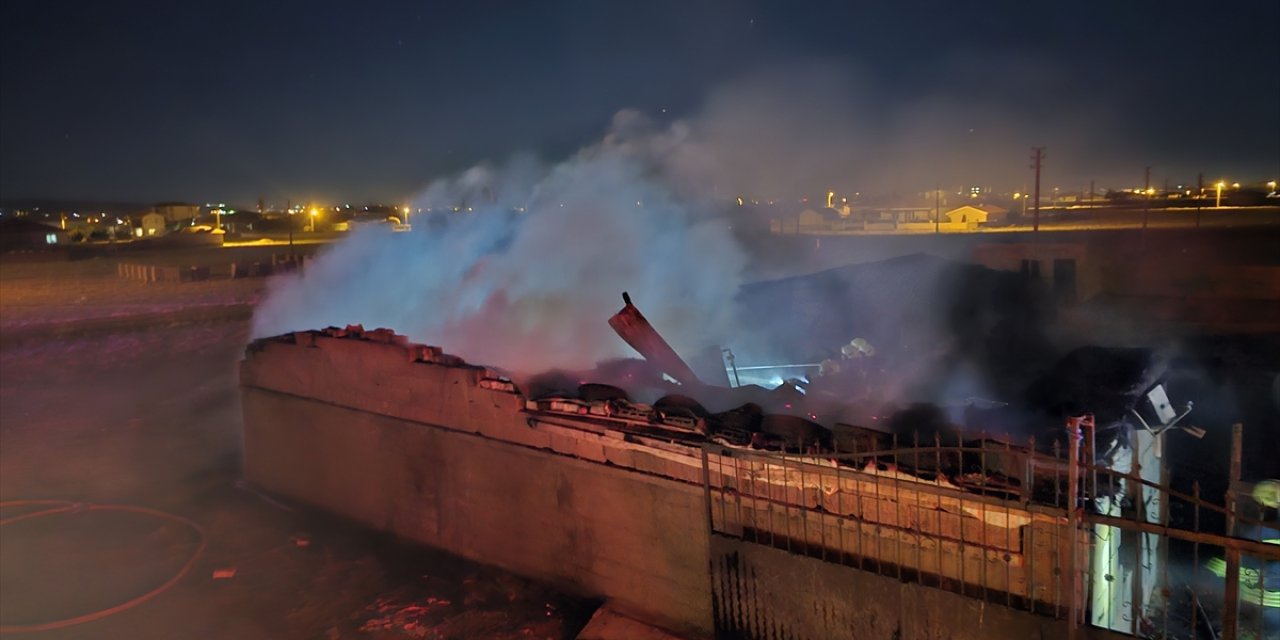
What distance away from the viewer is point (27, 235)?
42.9 meters

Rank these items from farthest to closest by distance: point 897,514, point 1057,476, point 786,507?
1. point 786,507
2. point 897,514
3. point 1057,476

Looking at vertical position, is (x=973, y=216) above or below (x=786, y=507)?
above

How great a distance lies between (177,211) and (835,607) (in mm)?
98205

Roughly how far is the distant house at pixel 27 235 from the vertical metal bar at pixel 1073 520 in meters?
45.8

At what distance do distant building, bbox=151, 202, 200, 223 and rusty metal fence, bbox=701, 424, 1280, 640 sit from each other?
88527 millimetres

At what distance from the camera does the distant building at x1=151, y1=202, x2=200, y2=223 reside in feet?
266

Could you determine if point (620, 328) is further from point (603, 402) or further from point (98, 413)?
point (98, 413)

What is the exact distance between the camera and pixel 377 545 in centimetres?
780

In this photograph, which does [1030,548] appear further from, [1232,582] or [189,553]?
[189,553]

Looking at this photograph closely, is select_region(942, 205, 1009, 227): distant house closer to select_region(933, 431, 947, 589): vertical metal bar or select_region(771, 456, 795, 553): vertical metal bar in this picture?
select_region(771, 456, 795, 553): vertical metal bar

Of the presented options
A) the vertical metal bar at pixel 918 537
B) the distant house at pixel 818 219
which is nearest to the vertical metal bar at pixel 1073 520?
the vertical metal bar at pixel 918 537

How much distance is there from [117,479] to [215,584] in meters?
4.26

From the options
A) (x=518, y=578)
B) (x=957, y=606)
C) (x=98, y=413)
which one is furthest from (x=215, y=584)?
(x=98, y=413)

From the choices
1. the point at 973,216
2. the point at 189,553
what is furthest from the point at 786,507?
the point at 973,216
